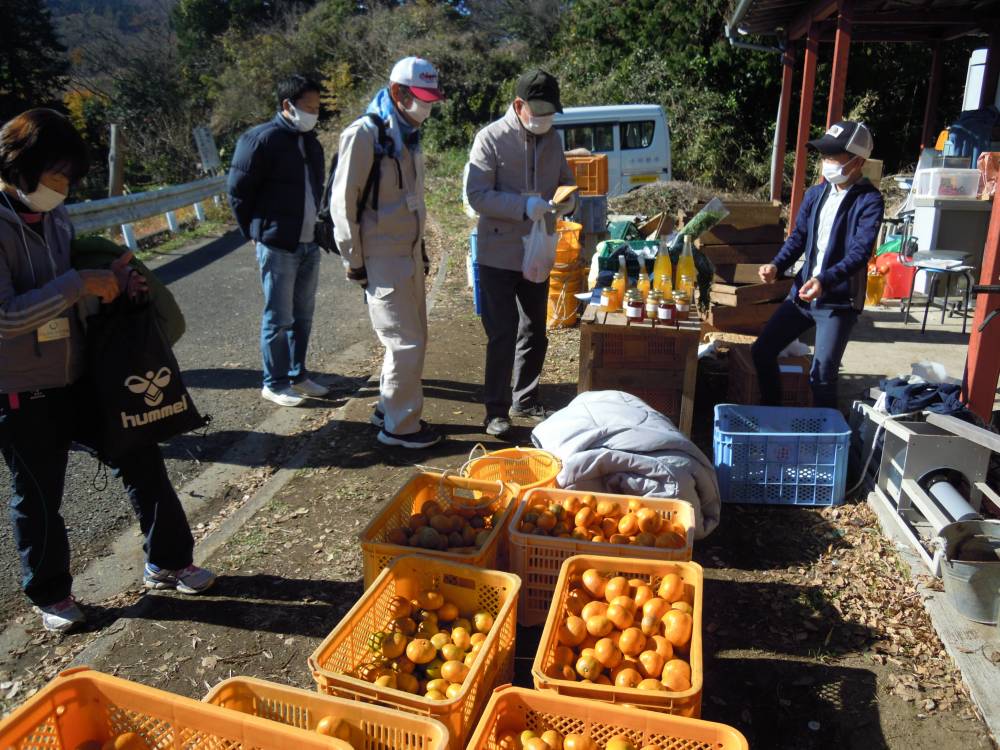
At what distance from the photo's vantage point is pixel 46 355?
9.30ft

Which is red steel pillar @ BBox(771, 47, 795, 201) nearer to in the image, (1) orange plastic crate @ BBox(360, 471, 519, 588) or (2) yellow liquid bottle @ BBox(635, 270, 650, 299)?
(2) yellow liquid bottle @ BBox(635, 270, 650, 299)

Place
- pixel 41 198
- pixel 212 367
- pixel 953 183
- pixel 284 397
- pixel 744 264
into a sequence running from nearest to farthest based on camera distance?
pixel 41 198 < pixel 284 397 < pixel 212 367 < pixel 744 264 < pixel 953 183

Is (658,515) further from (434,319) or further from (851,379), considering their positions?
(434,319)

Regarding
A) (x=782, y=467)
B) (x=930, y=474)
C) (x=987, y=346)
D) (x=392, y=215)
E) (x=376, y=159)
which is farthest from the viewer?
(x=392, y=215)

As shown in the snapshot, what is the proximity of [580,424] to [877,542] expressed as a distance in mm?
1624

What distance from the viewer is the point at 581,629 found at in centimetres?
263

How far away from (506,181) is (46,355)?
287cm

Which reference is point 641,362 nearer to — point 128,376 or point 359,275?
A: point 359,275

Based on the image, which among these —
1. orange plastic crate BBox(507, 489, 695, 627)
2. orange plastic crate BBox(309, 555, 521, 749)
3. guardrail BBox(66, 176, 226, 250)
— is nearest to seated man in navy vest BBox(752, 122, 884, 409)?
orange plastic crate BBox(507, 489, 695, 627)

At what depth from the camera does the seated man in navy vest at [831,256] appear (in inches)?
165

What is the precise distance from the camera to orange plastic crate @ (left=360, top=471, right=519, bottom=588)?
3029mm

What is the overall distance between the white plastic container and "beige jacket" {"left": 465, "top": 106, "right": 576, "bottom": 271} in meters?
6.04

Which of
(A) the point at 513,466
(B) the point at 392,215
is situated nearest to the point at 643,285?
(A) the point at 513,466

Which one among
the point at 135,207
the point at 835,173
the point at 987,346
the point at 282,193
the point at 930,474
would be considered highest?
the point at 835,173
